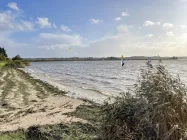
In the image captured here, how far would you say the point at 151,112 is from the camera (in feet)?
14.6

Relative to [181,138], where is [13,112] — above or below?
below

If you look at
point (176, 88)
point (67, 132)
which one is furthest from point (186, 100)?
point (67, 132)

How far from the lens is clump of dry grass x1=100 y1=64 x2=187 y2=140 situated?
4.41m

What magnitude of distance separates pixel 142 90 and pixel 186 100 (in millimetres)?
768

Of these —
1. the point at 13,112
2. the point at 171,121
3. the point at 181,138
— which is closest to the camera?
the point at 181,138

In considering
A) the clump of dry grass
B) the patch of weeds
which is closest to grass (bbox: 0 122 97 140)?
the patch of weeds

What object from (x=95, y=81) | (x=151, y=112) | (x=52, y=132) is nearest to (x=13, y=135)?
(x=52, y=132)

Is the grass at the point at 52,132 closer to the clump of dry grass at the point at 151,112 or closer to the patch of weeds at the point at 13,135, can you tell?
the patch of weeds at the point at 13,135

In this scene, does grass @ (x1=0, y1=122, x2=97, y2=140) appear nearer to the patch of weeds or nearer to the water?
the patch of weeds

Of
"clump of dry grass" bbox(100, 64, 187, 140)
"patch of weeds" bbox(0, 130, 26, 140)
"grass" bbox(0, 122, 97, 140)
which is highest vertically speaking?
"clump of dry grass" bbox(100, 64, 187, 140)

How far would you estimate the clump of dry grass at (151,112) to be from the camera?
441 cm

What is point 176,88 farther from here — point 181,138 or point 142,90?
point 181,138

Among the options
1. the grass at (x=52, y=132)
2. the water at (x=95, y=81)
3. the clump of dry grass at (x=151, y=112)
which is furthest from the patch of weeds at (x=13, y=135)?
the water at (x=95, y=81)

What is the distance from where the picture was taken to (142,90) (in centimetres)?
488
